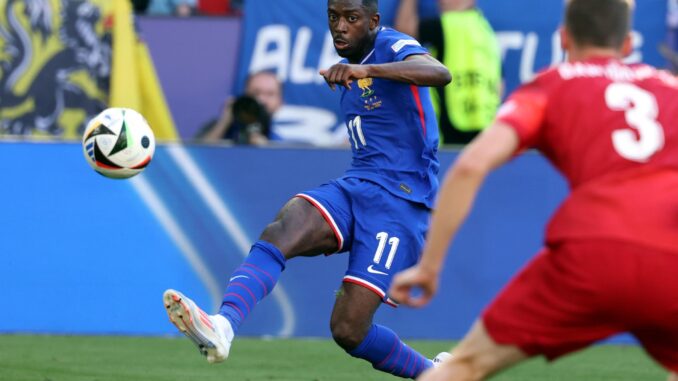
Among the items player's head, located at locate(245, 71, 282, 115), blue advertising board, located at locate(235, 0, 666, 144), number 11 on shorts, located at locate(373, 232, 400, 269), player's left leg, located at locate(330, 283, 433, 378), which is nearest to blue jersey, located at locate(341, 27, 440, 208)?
number 11 on shorts, located at locate(373, 232, 400, 269)

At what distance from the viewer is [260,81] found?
43.3 feet

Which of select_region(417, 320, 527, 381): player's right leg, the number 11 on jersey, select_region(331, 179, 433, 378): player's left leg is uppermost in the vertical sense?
select_region(417, 320, 527, 381): player's right leg

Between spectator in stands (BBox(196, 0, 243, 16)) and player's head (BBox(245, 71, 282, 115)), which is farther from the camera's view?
spectator in stands (BBox(196, 0, 243, 16))

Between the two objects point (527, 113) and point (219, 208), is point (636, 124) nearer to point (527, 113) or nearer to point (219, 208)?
point (527, 113)

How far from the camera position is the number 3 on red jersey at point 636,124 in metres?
4.34

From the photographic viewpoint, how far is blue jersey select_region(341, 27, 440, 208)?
7359 millimetres

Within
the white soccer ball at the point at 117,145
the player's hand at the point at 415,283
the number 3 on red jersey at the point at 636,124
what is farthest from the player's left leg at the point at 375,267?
the number 3 on red jersey at the point at 636,124

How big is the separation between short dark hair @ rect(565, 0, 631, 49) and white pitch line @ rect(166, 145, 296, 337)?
637 centimetres

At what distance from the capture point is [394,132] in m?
7.36

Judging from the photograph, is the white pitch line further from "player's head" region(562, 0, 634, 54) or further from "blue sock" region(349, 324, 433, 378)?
"player's head" region(562, 0, 634, 54)

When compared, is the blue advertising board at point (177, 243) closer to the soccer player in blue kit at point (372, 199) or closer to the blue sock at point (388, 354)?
the soccer player in blue kit at point (372, 199)

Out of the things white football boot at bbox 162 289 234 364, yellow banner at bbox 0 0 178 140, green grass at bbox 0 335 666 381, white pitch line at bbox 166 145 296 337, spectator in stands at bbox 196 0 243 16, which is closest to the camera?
white football boot at bbox 162 289 234 364

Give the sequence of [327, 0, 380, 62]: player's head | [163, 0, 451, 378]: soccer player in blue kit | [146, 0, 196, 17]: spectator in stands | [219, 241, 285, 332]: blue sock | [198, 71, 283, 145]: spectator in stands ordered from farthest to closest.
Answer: [146, 0, 196, 17]: spectator in stands, [198, 71, 283, 145]: spectator in stands, [327, 0, 380, 62]: player's head, [163, 0, 451, 378]: soccer player in blue kit, [219, 241, 285, 332]: blue sock

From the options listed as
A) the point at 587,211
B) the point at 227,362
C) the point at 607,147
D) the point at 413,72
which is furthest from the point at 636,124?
the point at 227,362
